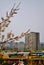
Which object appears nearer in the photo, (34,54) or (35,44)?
(35,44)

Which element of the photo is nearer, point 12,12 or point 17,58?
point 12,12

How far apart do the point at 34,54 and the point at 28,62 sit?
14 cm

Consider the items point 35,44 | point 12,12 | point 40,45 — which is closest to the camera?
point 12,12

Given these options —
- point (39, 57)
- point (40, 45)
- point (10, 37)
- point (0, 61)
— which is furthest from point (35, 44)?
point (10, 37)

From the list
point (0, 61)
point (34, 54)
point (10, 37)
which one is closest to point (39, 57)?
point (34, 54)

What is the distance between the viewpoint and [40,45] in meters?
2.06

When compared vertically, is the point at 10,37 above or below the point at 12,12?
below

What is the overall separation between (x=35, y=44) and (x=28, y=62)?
0.35 m

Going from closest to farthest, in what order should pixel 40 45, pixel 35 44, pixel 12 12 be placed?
pixel 12 12 < pixel 35 44 < pixel 40 45

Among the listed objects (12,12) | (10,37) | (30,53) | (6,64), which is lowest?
(6,64)

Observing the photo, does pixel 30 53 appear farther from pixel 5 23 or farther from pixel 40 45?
pixel 5 23

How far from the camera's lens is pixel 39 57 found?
2.18 metres

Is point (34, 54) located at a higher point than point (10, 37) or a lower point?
lower

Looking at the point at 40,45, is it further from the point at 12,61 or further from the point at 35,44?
the point at 12,61
